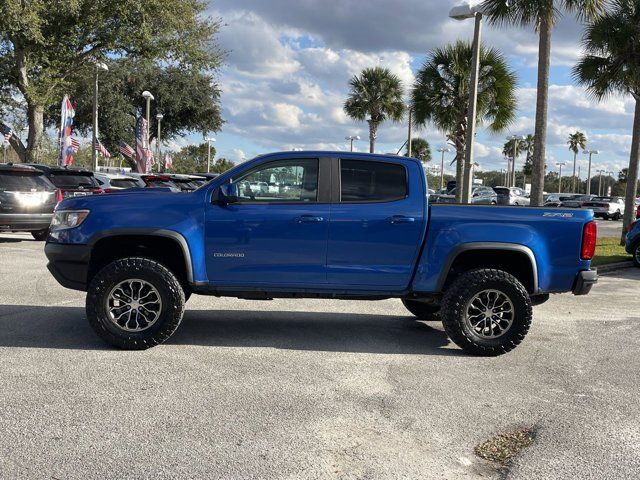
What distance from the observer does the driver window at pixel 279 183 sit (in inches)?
236

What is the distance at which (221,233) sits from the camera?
586cm

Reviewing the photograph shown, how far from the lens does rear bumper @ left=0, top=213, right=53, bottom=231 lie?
12.8 m

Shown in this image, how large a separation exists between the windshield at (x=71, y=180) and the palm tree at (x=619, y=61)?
13.7 metres

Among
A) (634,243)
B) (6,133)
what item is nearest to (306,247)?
(634,243)

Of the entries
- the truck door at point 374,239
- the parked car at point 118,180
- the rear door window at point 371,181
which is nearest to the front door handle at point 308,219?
the truck door at point 374,239

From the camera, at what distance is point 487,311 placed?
19.8ft

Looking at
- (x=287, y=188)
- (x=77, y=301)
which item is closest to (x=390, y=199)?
(x=287, y=188)

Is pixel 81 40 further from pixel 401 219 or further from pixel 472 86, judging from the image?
pixel 401 219

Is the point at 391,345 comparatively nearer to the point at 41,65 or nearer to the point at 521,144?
the point at 41,65

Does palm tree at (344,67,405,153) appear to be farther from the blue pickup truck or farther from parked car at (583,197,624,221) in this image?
the blue pickup truck

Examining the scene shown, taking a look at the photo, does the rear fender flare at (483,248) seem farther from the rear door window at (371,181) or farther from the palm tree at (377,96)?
the palm tree at (377,96)

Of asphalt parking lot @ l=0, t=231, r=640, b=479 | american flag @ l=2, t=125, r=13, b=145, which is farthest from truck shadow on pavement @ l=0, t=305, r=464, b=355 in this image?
american flag @ l=2, t=125, r=13, b=145

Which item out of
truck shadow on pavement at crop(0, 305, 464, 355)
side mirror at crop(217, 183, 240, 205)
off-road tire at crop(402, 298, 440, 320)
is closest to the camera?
side mirror at crop(217, 183, 240, 205)

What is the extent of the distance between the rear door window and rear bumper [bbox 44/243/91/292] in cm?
248
